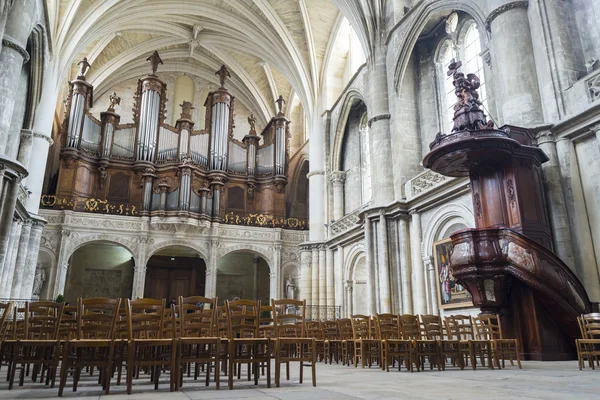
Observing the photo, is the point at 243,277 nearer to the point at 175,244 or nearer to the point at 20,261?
the point at 175,244

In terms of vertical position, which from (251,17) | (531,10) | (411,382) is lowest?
(411,382)

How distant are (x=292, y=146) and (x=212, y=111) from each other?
17.1 ft

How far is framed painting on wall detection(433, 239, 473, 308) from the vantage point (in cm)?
1165

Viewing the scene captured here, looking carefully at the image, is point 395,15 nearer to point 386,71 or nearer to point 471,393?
point 386,71

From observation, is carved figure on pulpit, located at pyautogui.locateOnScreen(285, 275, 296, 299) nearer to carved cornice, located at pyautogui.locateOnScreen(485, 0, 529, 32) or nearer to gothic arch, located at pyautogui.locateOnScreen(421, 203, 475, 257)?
gothic arch, located at pyautogui.locateOnScreen(421, 203, 475, 257)

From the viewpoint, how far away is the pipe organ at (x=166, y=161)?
20375 mm

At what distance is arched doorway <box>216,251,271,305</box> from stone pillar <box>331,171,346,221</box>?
6.26 m

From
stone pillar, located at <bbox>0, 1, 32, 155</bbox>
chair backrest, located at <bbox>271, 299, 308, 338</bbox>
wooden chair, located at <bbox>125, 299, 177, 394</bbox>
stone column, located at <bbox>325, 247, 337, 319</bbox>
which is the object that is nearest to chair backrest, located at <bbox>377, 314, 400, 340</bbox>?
chair backrest, located at <bbox>271, 299, 308, 338</bbox>

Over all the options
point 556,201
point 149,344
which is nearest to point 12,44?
point 149,344

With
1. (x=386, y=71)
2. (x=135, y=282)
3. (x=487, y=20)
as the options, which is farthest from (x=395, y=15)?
(x=135, y=282)

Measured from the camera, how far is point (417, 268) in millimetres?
13477

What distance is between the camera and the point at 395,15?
1577 cm

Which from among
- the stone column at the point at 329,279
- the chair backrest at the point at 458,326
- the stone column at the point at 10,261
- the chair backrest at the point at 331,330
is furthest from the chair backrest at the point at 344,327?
the stone column at the point at 329,279

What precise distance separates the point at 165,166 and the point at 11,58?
35.3 ft
